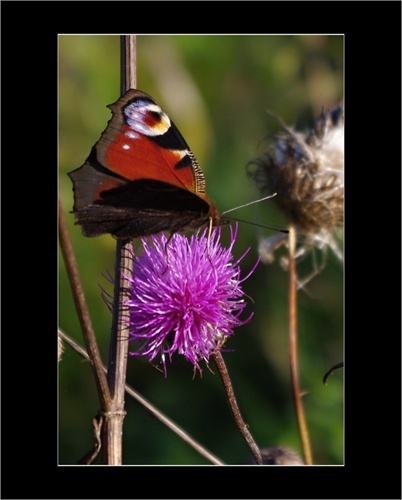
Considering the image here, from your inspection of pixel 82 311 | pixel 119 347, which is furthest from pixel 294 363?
pixel 82 311

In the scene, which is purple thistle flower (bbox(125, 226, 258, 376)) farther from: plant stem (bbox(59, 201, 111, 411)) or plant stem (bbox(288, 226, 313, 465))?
plant stem (bbox(288, 226, 313, 465))

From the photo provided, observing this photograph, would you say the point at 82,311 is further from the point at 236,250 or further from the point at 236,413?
the point at 236,250

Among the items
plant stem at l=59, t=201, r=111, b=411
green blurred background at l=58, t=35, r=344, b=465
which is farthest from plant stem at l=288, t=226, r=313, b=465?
plant stem at l=59, t=201, r=111, b=411

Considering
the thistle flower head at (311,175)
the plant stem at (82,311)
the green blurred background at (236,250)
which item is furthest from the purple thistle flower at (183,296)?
the green blurred background at (236,250)

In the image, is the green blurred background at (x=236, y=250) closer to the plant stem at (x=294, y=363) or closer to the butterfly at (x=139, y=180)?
the plant stem at (x=294, y=363)

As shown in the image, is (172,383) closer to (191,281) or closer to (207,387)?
(207,387)
